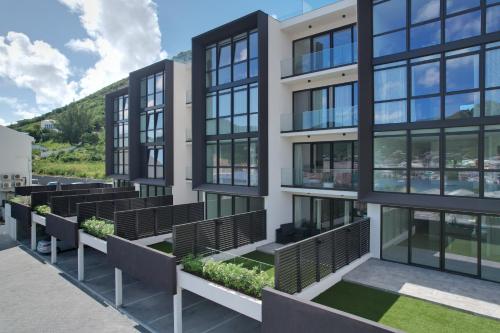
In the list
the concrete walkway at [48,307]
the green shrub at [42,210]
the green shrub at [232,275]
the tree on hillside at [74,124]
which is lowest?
the concrete walkway at [48,307]

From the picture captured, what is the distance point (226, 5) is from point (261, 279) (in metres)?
15.0

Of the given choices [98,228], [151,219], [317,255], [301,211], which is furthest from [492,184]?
[98,228]

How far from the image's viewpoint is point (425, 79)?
11523 mm

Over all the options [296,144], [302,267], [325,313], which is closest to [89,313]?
[302,267]

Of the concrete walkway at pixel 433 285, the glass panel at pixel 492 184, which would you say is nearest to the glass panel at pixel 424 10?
the glass panel at pixel 492 184

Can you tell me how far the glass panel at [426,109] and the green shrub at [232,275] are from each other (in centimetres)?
802

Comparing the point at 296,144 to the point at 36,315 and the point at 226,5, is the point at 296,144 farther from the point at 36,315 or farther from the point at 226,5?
the point at 36,315

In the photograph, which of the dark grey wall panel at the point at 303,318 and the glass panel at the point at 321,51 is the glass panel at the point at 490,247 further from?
the glass panel at the point at 321,51

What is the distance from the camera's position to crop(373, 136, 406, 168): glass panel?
1210 cm

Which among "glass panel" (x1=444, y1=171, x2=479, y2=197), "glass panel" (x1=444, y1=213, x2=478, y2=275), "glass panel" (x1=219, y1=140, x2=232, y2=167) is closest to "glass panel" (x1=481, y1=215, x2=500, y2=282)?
"glass panel" (x1=444, y1=213, x2=478, y2=275)

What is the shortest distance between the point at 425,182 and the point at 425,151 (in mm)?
1127

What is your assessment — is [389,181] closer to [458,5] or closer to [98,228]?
[458,5]

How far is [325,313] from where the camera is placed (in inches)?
259

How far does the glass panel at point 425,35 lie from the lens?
11250 millimetres
